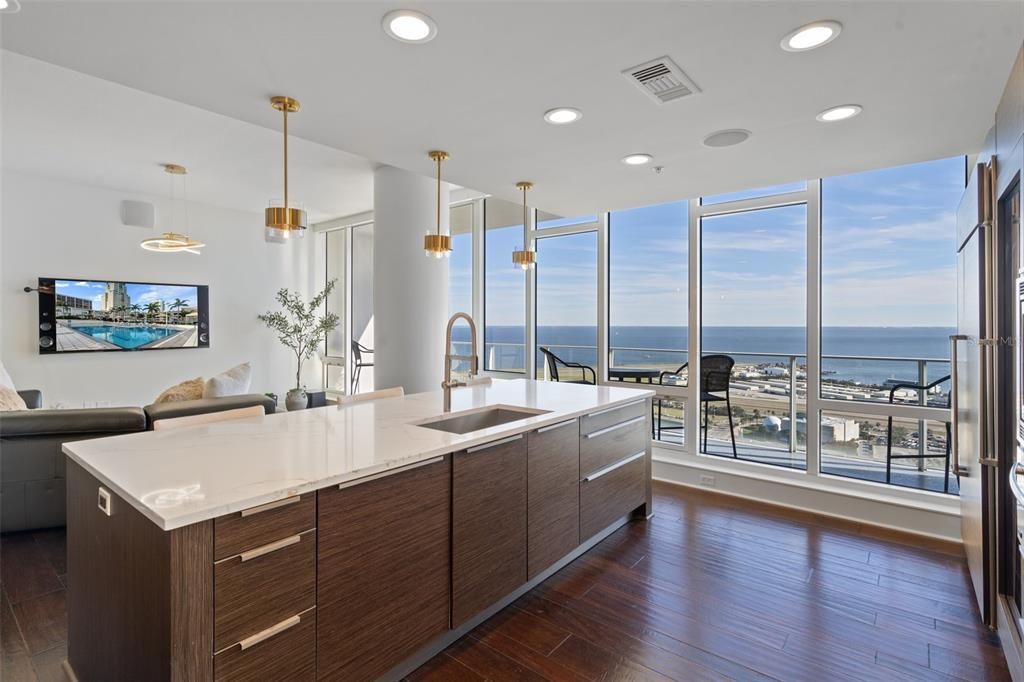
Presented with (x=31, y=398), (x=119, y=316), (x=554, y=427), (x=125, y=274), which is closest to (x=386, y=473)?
(x=554, y=427)

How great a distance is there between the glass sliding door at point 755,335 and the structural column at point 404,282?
250 cm

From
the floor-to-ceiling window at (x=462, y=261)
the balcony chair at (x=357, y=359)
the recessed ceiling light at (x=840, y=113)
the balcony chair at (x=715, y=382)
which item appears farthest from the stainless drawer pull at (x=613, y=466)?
the balcony chair at (x=357, y=359)

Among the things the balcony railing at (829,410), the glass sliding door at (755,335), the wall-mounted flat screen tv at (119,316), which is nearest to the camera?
the balcony railing at (829,410)

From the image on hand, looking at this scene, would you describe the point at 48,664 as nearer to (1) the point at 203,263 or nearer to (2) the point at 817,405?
(2) the point at 817,405

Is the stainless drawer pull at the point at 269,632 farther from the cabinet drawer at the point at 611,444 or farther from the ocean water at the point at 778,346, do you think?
the ocean water at the point at 778,346

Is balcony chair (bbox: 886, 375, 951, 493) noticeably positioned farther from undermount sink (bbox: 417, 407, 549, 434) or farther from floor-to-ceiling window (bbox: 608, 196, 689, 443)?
undermount sink (bbox: 417, 407, 549, 434)

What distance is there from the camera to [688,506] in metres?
3.70

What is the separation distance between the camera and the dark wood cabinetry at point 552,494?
93.4 inches

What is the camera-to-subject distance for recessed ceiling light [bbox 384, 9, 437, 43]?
1575 mm

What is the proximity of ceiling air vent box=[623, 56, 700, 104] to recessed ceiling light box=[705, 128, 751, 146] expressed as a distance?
1.81ft

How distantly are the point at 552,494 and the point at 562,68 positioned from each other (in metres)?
1.94

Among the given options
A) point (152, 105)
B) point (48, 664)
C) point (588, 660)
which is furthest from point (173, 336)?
point (588, 660)

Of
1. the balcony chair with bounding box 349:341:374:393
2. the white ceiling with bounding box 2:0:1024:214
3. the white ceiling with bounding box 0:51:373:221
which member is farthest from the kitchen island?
the balcony chair with bounding box 349:341:374:393

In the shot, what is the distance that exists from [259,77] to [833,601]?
354 cm
